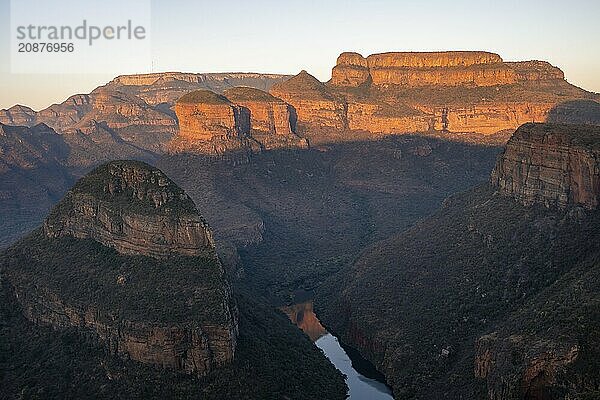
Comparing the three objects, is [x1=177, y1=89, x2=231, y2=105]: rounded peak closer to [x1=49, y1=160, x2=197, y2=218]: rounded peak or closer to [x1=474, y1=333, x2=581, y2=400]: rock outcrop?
[x1=49, y1=160, x2=197, y2=218]: rounded peak

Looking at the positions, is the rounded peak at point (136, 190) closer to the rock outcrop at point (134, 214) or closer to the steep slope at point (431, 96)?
the rock outcrop at point (134, 214)

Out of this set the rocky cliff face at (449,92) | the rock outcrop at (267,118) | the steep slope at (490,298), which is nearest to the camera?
the steep slope at (490,298)

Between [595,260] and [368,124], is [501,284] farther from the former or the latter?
[368,124]

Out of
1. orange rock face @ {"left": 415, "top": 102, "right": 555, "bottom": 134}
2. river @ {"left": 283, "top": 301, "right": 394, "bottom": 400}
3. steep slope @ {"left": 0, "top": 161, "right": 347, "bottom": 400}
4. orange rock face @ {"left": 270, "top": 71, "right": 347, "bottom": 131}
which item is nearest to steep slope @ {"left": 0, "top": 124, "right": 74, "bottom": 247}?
orange rock face @ {"left": 270, "top": 71, "right": 347, "bottom": 131}

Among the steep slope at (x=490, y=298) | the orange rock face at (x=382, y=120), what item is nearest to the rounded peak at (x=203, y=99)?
the orange rock face at (x=382, y=120)

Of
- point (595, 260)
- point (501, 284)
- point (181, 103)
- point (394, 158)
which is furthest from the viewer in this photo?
point (394, 158)

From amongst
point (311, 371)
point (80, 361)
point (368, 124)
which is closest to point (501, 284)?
point (311, 371)

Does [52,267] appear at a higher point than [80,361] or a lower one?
higher
